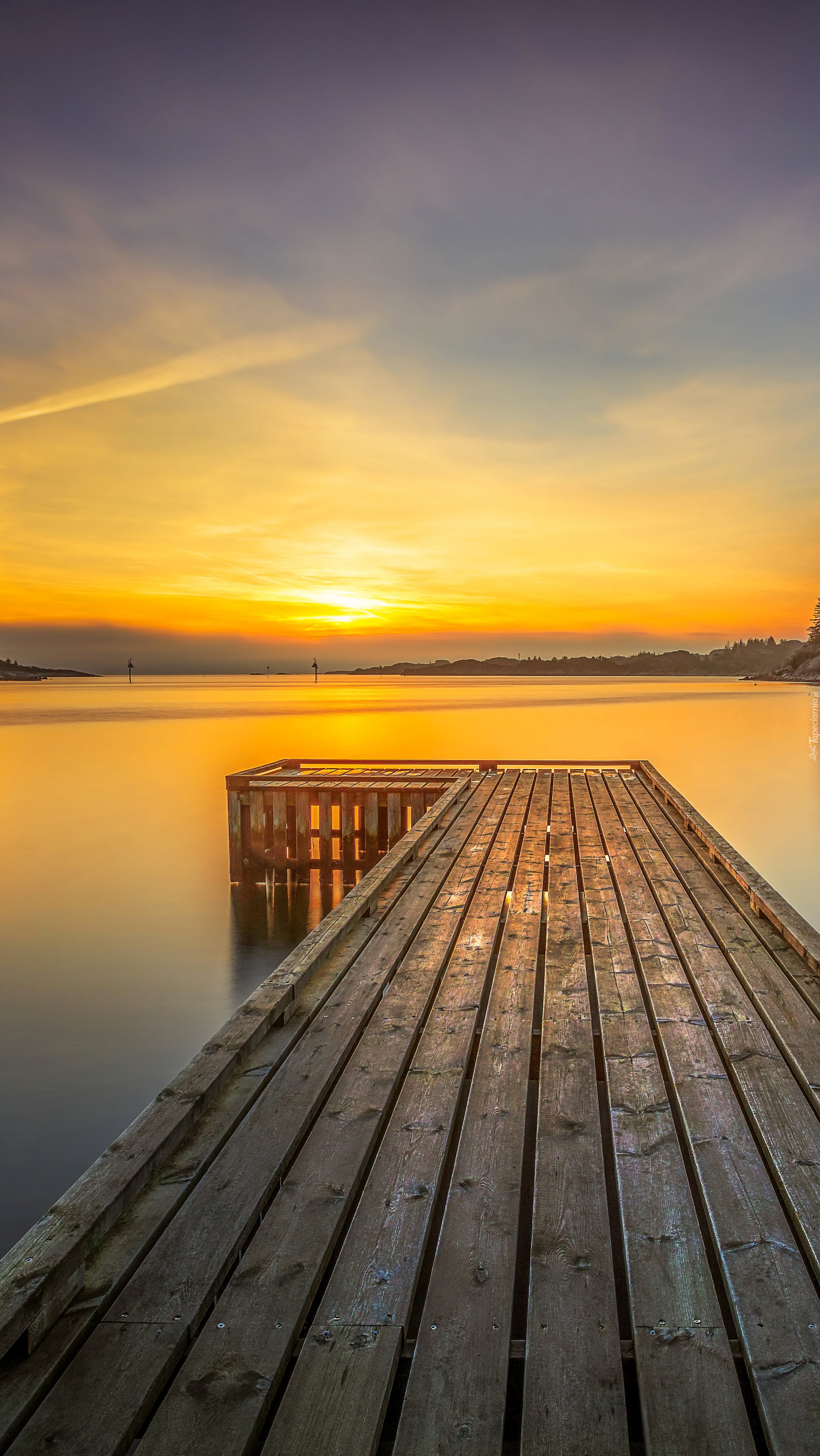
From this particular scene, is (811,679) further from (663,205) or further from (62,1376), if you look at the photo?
(62,1376)

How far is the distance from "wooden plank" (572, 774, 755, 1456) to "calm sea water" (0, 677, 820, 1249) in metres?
2.62

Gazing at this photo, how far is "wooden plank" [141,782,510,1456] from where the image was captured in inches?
48.0

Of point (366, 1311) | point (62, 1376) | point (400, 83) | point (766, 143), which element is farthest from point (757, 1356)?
point (766, 143)

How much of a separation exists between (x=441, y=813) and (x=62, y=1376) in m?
5.82

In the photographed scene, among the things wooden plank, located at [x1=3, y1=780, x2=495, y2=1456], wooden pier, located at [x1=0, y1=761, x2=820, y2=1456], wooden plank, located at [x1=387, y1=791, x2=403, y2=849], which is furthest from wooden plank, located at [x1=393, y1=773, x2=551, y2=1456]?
wooden plank, located at [x1=387, y1=791, x2=403, y2=849]

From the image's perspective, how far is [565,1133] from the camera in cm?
207

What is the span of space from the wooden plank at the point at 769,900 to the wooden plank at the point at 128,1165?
2.00 metres

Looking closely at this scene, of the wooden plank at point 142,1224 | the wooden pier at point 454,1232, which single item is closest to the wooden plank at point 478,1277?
the wooden pier at point 454,1232

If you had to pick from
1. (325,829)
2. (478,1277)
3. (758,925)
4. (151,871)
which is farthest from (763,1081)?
(151,871)

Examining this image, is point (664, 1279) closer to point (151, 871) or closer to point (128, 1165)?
point (128, 1165)

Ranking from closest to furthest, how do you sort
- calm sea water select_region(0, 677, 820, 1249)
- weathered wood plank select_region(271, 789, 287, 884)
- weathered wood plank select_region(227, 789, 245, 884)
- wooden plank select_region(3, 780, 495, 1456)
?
wooden plank select_region(3, 780, 495, 1456) → calm sea water select_region(0, 677, 820, 1249) → weathered wood plank select_region(271, 789, 287, 884) → weathered wood plank select_region(227, 789, 245, 884)

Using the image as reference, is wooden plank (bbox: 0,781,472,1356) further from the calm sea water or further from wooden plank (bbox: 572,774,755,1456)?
the calm sea water

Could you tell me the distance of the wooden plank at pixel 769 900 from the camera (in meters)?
3.42

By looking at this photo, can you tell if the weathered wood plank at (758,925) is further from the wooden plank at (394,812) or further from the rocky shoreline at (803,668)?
the rocky shoreline at (803,668)
